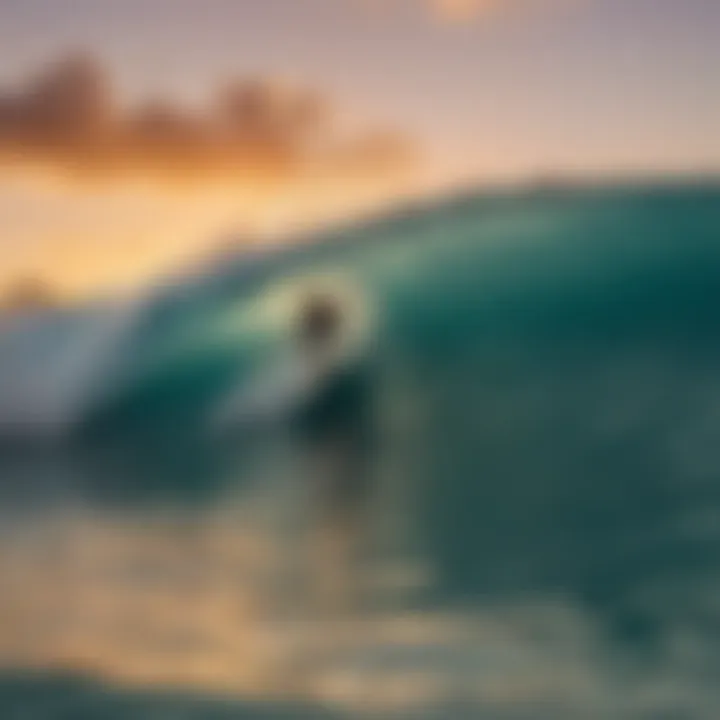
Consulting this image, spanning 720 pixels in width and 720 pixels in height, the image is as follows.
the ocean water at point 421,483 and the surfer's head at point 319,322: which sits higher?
the surfer's head at point 319,322

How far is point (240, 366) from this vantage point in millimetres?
1024

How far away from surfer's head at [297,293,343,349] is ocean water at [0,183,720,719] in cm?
1

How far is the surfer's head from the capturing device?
1.02m

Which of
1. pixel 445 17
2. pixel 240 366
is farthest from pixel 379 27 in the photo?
pixel 240 366

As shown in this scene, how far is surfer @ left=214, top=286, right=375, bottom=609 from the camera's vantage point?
3.23 ft

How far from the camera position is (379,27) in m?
1.02

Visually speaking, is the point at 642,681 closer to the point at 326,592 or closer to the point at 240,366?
the point at 326,592

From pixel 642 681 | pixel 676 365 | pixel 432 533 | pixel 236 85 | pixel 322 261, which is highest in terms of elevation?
pixel 236 85

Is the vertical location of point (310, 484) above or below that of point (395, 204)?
below

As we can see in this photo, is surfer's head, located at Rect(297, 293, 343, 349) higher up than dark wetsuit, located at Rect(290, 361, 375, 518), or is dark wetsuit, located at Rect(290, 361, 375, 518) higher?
surfer's head, located at Rect(297, 293, 343, 349)

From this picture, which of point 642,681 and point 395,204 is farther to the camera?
point 395,204

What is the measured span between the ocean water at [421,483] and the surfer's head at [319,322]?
13 mm

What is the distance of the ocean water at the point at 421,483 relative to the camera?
0.93m

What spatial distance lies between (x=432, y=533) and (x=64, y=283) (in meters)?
0.37
